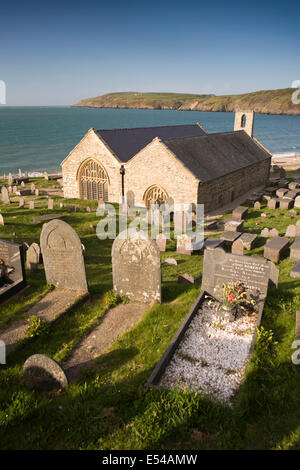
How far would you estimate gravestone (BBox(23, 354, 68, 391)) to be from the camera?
267 inches

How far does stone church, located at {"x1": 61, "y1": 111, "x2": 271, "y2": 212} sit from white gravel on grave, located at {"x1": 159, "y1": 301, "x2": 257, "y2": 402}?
15.1m

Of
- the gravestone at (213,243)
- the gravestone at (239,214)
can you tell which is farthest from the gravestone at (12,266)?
the gravestone at (239,214)

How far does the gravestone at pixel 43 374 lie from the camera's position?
6.79 meters

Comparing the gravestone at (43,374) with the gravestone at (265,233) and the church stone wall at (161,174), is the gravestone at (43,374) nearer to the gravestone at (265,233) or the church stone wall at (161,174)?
the gravestone at (265,233)

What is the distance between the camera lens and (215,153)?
2800 cm

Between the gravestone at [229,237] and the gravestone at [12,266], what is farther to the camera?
the gravestone at [229,237]

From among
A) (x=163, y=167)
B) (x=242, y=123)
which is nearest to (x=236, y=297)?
(x=163, y=167)

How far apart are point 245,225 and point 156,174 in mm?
7970

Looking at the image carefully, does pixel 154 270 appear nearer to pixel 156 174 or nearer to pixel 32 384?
pixel 32 384

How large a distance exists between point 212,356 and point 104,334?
10.1 ft

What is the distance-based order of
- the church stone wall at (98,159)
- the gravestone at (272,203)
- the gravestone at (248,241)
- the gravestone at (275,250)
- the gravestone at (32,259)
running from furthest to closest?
the church stone wall at (98,159) < the gravestone at (272,203) < the gravestone at (248,241) < the gravestone at (275,250) < the gravestone at (32,259)

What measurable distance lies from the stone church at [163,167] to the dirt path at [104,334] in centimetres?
1456

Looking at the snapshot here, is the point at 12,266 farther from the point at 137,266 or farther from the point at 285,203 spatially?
the point at 285,203
